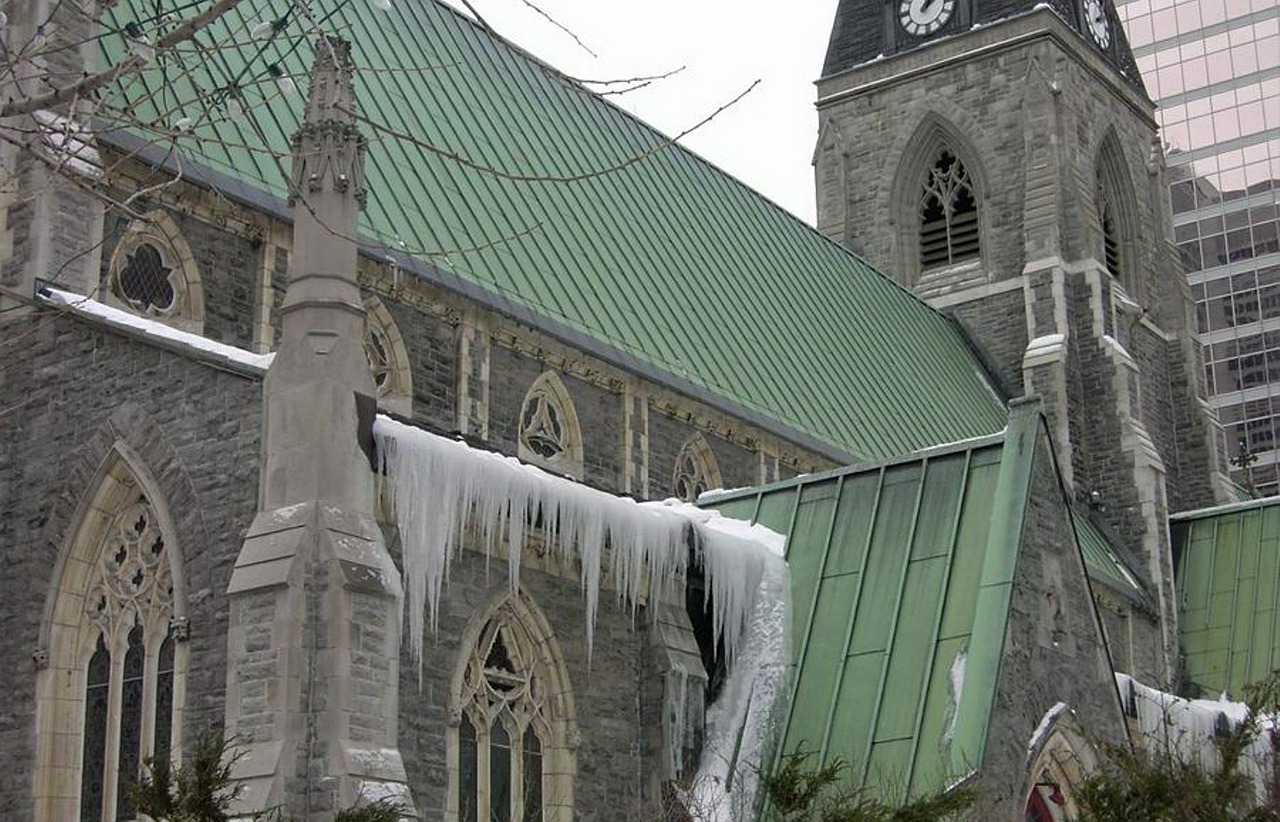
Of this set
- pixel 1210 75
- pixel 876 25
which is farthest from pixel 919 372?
pixel 1210 75

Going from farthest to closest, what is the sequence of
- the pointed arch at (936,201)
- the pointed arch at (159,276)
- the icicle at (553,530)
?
1. the pointed arch at (936,201)
2. the pointed arch at (159,276)
3. the icicle at (553,530)

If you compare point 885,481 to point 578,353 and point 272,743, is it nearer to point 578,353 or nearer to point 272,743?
point 578,353

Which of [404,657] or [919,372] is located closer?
[404,657]

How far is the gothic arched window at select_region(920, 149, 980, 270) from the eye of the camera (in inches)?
1796

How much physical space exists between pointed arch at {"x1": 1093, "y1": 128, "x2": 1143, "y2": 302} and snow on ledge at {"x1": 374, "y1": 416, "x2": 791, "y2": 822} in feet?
84.1

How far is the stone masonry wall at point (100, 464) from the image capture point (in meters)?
17.2

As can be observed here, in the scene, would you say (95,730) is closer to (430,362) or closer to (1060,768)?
(430,362)

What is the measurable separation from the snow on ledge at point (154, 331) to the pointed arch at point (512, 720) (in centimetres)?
321

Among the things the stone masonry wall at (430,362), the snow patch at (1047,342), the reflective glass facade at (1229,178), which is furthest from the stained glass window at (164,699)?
the reflective glass facade at (1229,178)

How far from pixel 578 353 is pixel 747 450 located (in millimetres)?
4186

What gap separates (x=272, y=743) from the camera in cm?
1591

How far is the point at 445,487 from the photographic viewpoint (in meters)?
18.4

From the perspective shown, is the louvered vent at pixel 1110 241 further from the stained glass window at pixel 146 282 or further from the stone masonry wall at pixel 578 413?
the stained glass window at pixel 146 282

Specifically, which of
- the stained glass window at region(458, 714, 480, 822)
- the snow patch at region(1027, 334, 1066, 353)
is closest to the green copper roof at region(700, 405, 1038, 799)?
the stained glass window at region(458, 714, 480, 822)
